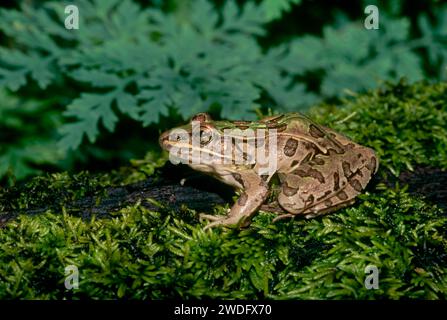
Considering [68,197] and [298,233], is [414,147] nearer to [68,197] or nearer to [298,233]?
[298,233]

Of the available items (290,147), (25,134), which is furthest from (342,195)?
(25,134)

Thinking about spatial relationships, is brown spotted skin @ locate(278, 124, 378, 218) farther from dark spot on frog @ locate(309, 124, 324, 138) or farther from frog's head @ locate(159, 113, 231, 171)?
frog's head @ locate(159, 113, 231, 171)

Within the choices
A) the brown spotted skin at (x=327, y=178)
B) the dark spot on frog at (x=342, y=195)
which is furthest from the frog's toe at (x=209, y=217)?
the dark spot on frog at (x=342, y=195)

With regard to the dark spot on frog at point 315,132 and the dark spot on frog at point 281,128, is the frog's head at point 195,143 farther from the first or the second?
the dark spot on frog at point 315,132

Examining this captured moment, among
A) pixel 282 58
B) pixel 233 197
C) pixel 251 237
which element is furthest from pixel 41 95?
pixel 251 237

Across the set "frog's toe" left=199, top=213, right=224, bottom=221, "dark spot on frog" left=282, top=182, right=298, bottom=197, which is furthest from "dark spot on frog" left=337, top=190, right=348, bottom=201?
"frog's toe" left=199, top=213, right=224, bottom=221

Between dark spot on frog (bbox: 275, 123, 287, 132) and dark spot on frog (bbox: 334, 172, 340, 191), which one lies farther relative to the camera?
dark spot on frog (bbox: 275, 123, 287, 132)

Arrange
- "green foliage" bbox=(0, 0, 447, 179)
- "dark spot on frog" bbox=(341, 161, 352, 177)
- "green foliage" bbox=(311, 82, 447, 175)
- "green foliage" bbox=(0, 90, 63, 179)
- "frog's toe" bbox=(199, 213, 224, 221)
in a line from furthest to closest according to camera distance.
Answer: "green foliage" bbox=(0, 90, 63, 179) → "green foliage" bbox=(0, 0, 447, 179) → "green foliage" bbox=(311, 82, 447, 175) → "dark spot on frog" bbox=(341, 161, 352, 177) → "frog's toe" bbox=(199, 213, 224, 221)
